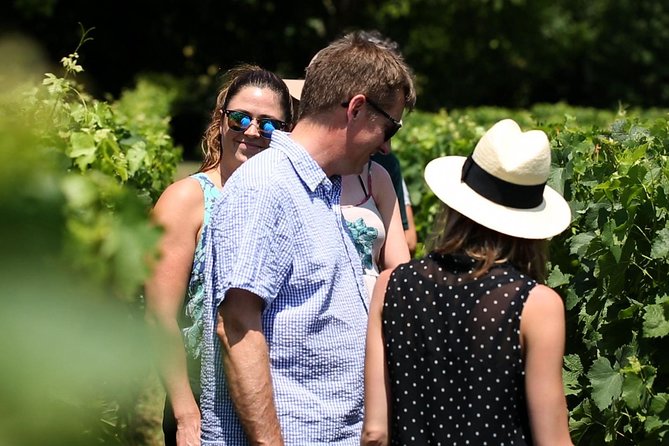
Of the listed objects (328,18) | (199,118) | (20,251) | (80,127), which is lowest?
(199,118)

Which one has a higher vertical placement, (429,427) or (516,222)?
(516,222)

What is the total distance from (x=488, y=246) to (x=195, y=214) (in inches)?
48.0

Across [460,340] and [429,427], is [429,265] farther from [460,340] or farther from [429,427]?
[429,427]

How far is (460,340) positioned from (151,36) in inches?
981

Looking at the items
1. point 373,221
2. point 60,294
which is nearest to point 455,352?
point 373,221

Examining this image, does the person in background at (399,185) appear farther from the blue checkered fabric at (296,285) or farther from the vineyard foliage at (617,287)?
the blue checkered fabric at (296,285)

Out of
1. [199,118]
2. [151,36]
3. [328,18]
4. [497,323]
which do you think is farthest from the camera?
[199,118]

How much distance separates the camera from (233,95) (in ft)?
12.4

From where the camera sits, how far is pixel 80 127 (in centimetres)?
420

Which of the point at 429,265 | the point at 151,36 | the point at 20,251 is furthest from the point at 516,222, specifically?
the point at 151,36

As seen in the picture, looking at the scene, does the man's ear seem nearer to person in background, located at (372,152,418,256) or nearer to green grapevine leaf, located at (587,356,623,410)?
green grapevine leaf, located at (587,356,623,410)

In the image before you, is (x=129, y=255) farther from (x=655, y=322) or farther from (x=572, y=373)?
(x=572, y=373)

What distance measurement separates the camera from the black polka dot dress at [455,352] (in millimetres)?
2494

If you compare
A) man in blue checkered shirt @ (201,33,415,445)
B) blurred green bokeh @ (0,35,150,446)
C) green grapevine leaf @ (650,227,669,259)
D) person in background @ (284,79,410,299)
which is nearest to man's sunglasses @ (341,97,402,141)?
man in blue checkered shirt @ (201,33,415,445)
